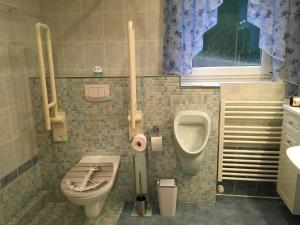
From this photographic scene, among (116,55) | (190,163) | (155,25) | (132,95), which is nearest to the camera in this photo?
(132,95)

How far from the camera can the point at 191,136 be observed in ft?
7.50

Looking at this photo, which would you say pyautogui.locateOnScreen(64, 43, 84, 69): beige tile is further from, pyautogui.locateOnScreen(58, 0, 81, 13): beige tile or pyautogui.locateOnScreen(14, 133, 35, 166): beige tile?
pyautogui.locateOnScreen(14, 133, 35, 166): beige tile

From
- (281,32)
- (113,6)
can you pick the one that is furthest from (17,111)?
(281,32)

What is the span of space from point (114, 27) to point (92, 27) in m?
0.21

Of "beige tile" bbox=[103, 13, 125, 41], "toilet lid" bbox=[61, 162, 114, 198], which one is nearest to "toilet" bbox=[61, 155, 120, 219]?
"toilet lid" bbox=[61, 162, 114, 198]

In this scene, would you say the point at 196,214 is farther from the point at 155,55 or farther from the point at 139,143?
the point at 155,55

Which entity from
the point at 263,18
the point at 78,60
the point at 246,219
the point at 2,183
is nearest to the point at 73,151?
the point at 2,183

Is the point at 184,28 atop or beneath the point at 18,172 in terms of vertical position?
atop

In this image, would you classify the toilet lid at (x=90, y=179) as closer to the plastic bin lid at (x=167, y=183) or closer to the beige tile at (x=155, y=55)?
the plastic bin lid at (x=167, y=183)

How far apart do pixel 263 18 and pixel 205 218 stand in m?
1.78

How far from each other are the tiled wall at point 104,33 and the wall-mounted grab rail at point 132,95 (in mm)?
302

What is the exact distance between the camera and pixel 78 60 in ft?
8.35

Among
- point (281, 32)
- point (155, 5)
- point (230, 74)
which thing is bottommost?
point (230, 74)

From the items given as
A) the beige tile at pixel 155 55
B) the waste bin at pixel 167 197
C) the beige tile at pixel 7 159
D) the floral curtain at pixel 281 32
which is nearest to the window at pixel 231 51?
the floral curtain at pixel 281 32
